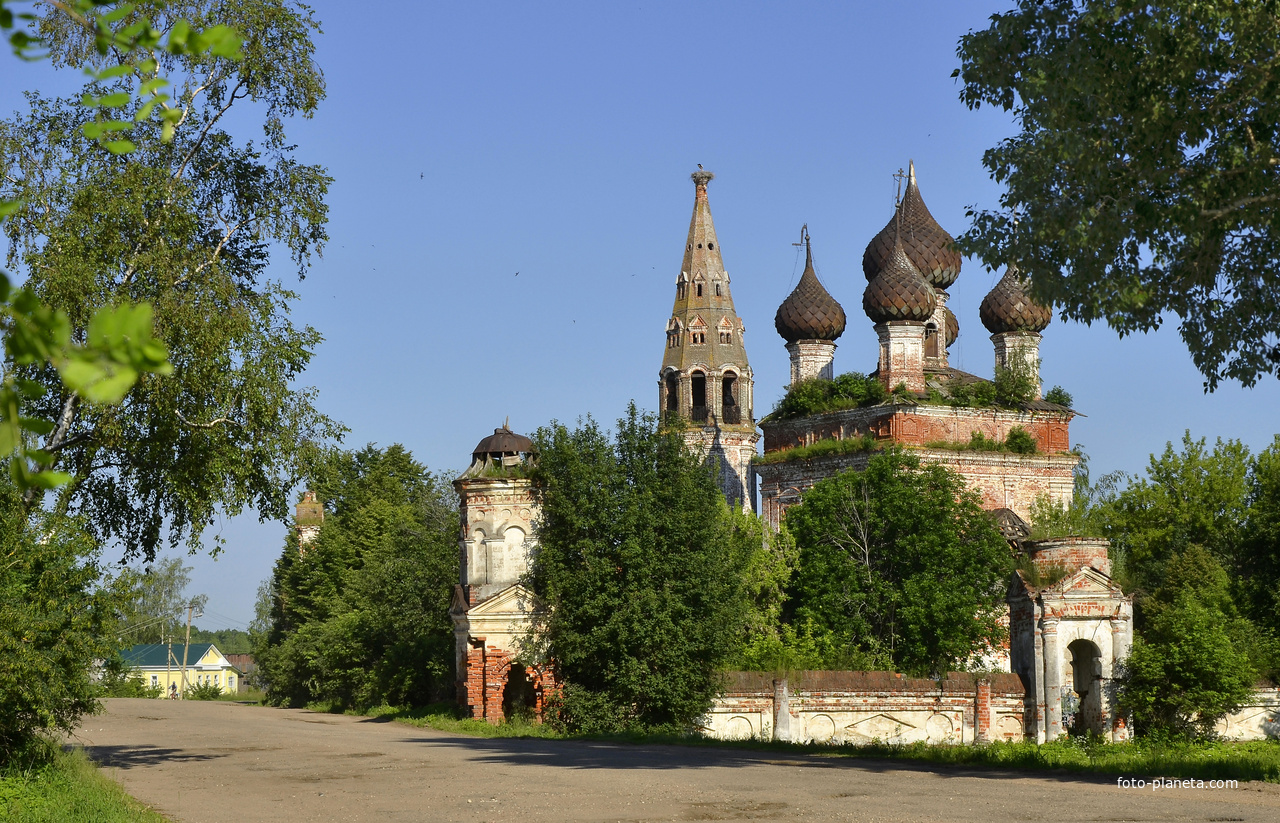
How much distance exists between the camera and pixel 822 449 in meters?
35.1

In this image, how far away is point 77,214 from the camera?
17.4 meters

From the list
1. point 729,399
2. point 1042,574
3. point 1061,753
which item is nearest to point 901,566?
point 1042,574

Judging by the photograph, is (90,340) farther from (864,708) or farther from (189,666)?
(189,666)

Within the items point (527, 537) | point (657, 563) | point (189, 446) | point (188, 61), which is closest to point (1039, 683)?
point (657, 563)

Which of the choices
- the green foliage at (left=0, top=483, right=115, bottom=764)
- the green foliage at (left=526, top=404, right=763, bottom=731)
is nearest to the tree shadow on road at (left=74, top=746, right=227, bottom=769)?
the green foliage at (left=0, top=483, right=115, bottom=764)

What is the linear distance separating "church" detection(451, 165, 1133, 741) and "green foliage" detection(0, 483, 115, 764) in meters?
10.4

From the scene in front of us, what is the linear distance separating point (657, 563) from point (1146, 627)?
1173cm

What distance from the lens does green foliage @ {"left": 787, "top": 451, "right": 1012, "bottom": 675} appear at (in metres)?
28.2

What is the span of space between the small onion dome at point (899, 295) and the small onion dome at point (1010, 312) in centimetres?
369

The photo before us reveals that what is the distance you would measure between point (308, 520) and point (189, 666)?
3950cm

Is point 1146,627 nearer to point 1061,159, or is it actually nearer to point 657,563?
point 657,563

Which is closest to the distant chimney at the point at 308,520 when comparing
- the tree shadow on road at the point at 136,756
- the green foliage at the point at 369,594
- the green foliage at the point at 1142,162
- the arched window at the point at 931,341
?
the green foliage at the point at 369,594

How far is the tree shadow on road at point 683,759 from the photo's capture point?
1537cm

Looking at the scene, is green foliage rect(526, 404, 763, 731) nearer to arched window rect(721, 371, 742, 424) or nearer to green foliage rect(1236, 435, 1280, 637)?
green foliage rect(1236, 435, 1280, 637)
